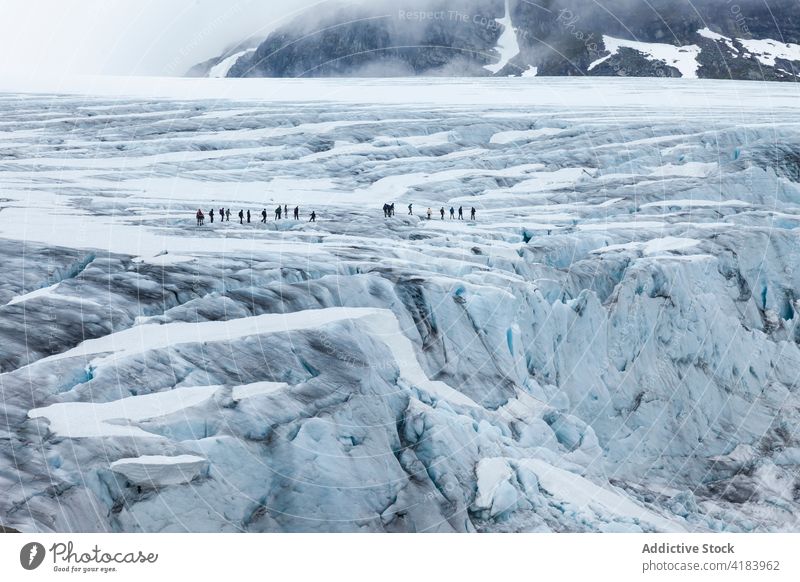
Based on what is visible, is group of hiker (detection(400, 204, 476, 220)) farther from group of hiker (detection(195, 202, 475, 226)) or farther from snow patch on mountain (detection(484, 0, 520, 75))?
snow patch on mountain (detection(484, 0, 520, 75))

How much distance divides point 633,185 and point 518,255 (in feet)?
35.3

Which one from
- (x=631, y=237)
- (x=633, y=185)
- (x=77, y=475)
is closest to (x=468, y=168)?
(x=633, y=185)

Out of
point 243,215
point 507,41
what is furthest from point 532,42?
point 243,215

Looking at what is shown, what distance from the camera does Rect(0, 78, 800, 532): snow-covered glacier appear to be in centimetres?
2002

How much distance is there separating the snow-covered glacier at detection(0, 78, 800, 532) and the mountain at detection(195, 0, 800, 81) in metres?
62.5

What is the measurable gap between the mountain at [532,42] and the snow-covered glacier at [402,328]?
6246cm

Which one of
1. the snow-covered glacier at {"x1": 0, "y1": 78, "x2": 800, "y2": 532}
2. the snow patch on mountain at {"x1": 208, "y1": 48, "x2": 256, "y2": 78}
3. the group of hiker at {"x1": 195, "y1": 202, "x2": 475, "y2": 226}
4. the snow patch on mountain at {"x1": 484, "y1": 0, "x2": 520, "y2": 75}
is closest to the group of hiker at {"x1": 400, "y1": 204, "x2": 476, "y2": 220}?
the group of hiker at {"x1": 195, "y1": 202, "x2": 475, "y2": 226}

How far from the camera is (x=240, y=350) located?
870 inches

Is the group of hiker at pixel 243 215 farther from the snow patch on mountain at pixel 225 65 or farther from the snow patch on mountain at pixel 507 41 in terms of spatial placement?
the snow patch on mountain at pixel 225 65

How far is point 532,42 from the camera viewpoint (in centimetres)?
11531

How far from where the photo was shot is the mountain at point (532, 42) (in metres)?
107

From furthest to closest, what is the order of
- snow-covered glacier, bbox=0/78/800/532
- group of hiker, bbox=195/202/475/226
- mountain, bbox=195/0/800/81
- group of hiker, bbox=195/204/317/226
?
mountain, bbox=195/0/800/81
group of hiker, bbox=195/202/475/226
group of hiker, bbox=195/204/317/226
snow-covered glacier, bbox=0/78/800/532

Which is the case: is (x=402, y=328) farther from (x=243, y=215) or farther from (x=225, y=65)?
(x=225, y=65)
